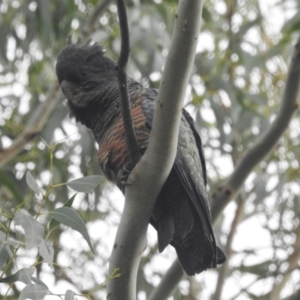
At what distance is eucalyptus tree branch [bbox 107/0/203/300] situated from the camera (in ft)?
7.43

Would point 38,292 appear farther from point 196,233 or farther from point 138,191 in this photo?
point 196,233

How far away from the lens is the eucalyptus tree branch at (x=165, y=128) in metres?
2.26

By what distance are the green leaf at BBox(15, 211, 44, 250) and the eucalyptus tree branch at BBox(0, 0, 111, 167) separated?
2036mm

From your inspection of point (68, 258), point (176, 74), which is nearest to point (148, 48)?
point (68, 258)

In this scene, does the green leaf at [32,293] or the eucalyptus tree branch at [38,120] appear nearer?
the green leaf at [32,293]

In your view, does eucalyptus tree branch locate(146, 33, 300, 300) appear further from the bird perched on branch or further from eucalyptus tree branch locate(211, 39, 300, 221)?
the bird perched on branch

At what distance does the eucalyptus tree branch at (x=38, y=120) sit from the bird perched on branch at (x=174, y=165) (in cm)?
74

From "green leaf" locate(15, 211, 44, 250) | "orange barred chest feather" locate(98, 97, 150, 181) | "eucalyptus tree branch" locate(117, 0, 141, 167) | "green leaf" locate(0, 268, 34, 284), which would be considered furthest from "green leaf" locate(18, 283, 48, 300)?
"orange barred chest feather" locate(98, 97, 150, 181)

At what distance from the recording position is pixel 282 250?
14.9 ft

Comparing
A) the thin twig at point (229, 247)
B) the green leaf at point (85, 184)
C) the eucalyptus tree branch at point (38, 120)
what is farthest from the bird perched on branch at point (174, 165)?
the thin twig at point (229, 247)

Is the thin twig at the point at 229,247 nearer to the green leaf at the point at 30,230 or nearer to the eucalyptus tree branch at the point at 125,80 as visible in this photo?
the eucalyptus tree branch at the point at 125,80

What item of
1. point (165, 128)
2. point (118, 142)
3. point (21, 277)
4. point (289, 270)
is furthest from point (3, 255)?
point (289, 270)

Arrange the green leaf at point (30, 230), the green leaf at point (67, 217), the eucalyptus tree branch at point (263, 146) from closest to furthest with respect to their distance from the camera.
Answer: the green leaf at point (30, 230), the green leaf at point (67, 217), the eucalyptus tree branch at point (263, 146)

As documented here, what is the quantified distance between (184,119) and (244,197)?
6.02 feet
